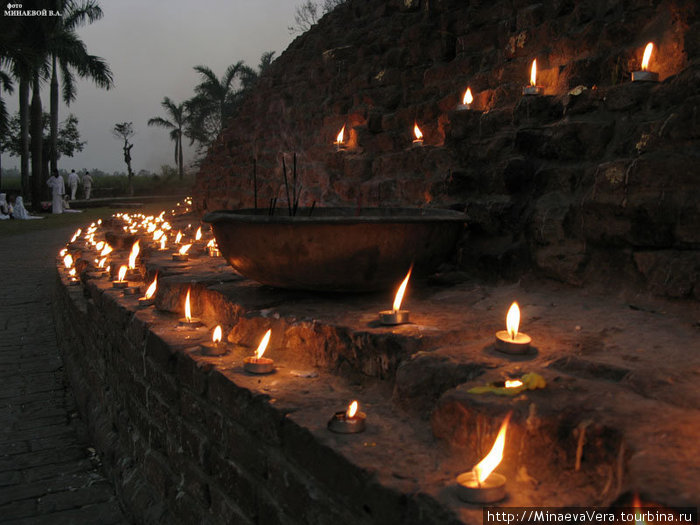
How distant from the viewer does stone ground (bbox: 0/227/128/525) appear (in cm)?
308

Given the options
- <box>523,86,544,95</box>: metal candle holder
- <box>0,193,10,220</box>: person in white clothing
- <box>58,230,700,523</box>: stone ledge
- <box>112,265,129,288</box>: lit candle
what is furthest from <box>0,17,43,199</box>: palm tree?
<box>523,86,544,95</box>: metal candle holder

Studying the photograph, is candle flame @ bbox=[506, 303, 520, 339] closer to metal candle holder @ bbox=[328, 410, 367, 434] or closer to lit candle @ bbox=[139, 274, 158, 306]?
metal candle holder @ bbox=[328, 410, 367, 434]

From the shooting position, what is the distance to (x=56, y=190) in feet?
69.4

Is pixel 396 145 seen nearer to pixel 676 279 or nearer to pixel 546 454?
pixel 676 279

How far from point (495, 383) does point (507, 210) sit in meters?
Result: 1.58

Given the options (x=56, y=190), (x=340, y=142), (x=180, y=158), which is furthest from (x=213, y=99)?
(x=340, y=142)

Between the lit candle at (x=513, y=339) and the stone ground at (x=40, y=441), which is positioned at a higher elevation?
the lit candle at (x=513, y=339)

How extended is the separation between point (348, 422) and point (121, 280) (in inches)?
121


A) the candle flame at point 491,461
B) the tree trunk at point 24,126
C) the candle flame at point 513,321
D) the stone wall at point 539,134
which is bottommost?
the candle flame at point 491,461

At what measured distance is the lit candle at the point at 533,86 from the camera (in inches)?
128

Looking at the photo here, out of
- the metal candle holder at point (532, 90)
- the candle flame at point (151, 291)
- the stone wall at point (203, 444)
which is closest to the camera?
the stone wall at point (203, 444)

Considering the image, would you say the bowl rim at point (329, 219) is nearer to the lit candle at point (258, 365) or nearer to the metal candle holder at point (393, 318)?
the metal candle holder at point (393, 318)

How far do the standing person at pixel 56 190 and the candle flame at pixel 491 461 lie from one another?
74.1 feet

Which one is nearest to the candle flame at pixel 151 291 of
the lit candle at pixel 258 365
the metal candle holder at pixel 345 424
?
the lit candle at pixel 258 365
